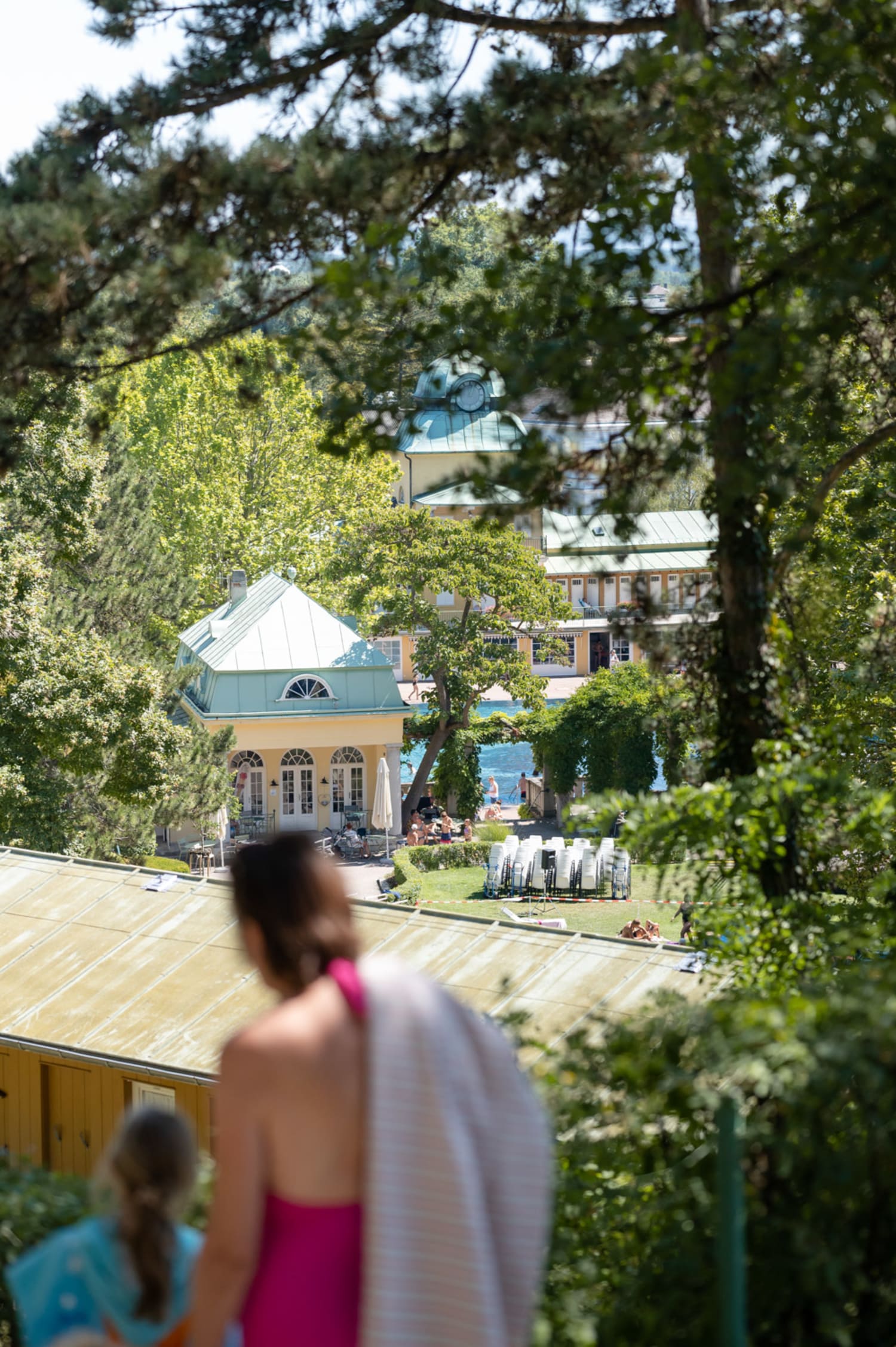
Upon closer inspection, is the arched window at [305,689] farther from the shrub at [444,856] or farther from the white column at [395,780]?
the shrub at [444,856]

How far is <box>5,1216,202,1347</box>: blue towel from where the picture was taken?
2.58 m

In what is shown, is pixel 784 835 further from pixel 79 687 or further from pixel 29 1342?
pixel 79 687

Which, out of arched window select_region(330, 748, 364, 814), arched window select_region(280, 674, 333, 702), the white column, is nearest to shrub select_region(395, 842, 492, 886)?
the white column

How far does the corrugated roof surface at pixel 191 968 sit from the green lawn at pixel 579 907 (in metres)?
12.7

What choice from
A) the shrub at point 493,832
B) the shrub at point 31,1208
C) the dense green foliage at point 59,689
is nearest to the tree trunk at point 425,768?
the shrub at point 493,832

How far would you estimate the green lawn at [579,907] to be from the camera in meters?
25.9

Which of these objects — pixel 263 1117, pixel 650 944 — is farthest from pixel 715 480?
pixel 650 944

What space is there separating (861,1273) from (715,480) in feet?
11.5

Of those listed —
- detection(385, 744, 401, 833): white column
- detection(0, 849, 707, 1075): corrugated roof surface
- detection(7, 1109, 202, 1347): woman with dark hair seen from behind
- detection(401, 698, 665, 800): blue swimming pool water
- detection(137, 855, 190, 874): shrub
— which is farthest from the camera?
detection(401, 698, 665, 800): blue swimming pool water

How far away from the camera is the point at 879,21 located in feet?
15.6

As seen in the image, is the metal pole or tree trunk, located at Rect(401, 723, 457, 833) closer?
the metal pole

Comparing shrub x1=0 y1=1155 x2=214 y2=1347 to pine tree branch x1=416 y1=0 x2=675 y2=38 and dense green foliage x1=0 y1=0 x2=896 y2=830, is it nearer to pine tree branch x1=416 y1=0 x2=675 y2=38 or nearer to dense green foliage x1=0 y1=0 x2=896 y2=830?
dense green foliage x1=0 y1=0 x2=896 y2=830

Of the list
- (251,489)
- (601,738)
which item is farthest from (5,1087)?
(251,489)

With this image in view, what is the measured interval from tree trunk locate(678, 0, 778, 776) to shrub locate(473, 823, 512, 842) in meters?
26.5
